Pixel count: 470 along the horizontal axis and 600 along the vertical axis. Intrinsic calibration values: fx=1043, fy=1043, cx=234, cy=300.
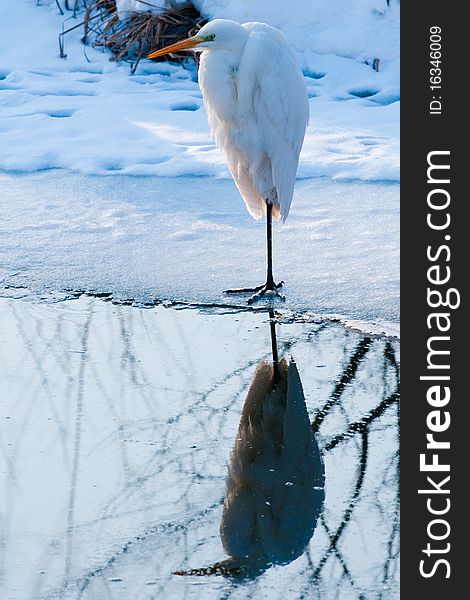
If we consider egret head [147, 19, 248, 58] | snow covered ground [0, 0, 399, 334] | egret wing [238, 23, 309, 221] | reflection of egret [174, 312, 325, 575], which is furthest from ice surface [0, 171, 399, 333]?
egret head [147, 19, 248, 58]

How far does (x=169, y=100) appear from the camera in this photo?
769 cm

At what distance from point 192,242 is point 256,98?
0.88 m

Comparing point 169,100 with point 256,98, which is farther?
point 169,100

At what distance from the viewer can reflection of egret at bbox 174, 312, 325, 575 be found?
2371mm

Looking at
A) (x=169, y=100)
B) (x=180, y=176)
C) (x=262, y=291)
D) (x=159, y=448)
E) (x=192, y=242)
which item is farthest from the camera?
(x=169, y=100)

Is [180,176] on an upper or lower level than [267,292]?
upper

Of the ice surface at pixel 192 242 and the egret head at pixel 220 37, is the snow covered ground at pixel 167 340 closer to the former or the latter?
the ice surface at pixel 192 242

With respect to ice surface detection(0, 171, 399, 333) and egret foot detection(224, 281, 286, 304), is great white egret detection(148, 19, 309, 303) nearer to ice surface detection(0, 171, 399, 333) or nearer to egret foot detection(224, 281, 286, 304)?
egret foot detection(224, 281, 286, 304)

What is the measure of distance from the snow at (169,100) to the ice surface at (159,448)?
2444 millimetres

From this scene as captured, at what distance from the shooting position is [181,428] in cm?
297

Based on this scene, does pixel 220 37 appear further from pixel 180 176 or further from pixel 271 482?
pixel 271 482

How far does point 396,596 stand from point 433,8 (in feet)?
10.2

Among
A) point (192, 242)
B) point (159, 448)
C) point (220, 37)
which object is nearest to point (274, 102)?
point (220, 37)

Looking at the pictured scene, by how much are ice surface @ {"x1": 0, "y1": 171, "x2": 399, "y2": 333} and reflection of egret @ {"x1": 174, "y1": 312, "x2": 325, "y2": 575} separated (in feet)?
2.57
